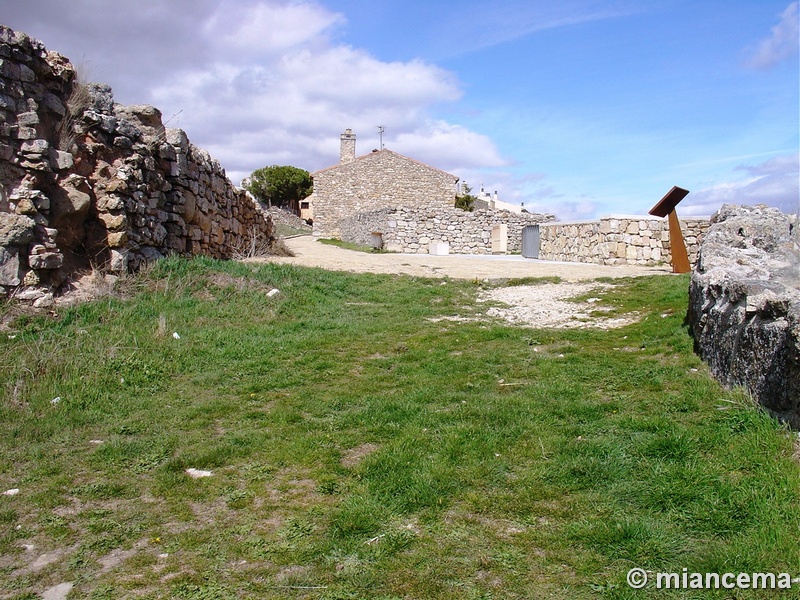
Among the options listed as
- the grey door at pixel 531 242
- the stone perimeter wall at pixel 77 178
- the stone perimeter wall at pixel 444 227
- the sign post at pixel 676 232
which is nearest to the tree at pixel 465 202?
the stone perimeter wall at pixel 444 227

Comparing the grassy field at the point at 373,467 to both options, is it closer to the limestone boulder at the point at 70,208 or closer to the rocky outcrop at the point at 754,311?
the rocky outcrop at the point at 754,311

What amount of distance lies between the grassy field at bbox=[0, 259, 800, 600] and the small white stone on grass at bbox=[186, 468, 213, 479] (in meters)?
0.08

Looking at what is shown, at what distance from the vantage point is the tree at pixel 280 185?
58.5 m

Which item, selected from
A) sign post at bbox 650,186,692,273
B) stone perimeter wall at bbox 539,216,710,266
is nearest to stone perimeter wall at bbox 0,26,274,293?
sign post at bbox 650,186,692,273

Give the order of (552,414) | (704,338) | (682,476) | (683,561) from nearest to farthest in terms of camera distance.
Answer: (683,561), (682,476), (552,414), (704,338)

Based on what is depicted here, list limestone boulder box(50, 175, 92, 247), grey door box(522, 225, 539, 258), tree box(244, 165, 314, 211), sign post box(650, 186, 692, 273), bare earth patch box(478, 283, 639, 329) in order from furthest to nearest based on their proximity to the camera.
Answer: tree box(244, 165, 314, 211)
grey door box(522, 225, 539, 258)
sign post box(650, 186, 692, 273)
bare earth patch box(478, 283, 639, 329)
limestone boulder box(50, 175, 92, 247)

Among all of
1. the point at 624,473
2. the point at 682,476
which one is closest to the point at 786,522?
the point at 682,476

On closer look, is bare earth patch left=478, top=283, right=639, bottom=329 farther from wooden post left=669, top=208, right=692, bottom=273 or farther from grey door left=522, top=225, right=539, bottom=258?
grey door left=522, top=225, right=539, bottom=258

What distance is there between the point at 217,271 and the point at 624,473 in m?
7.37

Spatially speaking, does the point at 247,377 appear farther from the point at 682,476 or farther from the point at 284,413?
the point at 682,476

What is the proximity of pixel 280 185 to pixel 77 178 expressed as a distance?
5182cm

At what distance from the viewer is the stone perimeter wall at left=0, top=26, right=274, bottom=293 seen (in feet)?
23.8

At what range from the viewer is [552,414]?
4.59m

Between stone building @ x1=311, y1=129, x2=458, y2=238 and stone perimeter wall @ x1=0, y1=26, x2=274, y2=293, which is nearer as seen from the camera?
stone perimeter wall @ x1=0, y1=26, x2=274, y2=293
